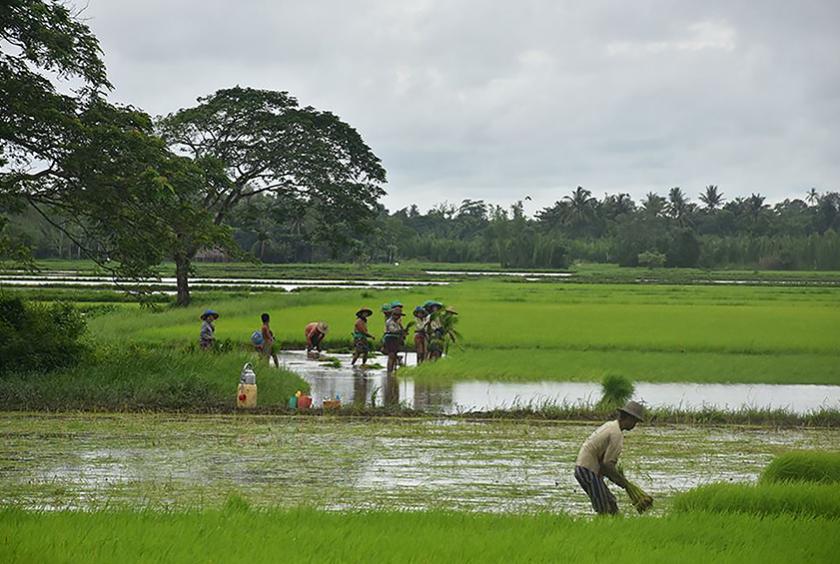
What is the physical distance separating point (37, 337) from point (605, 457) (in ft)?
38.5

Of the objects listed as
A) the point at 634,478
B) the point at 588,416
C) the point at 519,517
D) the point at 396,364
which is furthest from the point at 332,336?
the point at 519,517

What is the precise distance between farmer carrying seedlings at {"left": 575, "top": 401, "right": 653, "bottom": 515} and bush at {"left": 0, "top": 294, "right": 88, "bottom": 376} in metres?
11.3

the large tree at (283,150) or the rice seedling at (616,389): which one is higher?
the large tree at (283,150)

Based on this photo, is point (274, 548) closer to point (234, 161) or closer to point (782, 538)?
point (782, 538)

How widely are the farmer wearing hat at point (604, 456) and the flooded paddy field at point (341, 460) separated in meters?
0.98

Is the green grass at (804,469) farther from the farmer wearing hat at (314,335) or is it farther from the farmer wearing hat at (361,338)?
the farmer wearing hat at (314,335)

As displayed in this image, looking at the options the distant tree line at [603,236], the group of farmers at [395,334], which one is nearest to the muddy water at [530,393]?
the group of farmers at [395,334]

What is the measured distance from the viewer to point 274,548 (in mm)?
7457

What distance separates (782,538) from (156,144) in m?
14.6

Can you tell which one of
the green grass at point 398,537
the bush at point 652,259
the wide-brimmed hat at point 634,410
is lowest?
the green grass at point 398,537

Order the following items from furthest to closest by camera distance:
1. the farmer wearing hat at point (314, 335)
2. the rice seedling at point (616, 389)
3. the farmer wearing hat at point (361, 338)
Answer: the farmer wearing hat at point (314, 335)
the farmer wearing hat at point (361, 338)
the rice seedling at point (616, 389)

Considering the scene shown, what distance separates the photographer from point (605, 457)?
9.06m

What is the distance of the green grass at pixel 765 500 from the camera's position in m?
9.36

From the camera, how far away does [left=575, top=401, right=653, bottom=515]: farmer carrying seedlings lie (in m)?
9.02
